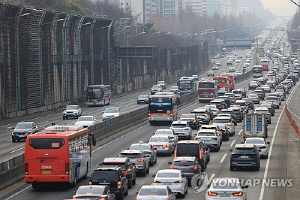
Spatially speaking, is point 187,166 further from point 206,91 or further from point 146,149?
point 206,91

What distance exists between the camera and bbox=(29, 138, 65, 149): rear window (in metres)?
36.6

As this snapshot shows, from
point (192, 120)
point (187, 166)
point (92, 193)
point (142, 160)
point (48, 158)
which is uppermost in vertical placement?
point (48, 158)

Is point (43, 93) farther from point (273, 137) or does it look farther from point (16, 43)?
point (273, 137)

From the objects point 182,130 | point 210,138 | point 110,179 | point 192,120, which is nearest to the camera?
point 110,179

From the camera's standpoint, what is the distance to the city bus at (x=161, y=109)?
246ft

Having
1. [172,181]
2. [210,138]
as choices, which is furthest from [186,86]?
[172,181]

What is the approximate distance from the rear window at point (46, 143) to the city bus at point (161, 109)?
38.7m

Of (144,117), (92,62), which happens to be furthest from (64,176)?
(92,62)

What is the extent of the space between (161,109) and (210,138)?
21397 millimetres

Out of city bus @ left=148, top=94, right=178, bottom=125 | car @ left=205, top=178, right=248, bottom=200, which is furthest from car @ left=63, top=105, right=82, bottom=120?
car @ left=205, top=178, right=248, bottom=200

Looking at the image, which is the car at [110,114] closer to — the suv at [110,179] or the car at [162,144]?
the car at [162,144]

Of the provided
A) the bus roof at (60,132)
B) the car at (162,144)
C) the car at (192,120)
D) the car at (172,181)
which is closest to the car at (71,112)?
the car at (192,120)

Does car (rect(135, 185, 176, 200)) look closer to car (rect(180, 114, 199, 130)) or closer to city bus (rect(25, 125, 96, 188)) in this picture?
city bus (rect(25, 125, 96, 188))

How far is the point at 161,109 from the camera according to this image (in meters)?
75.1
